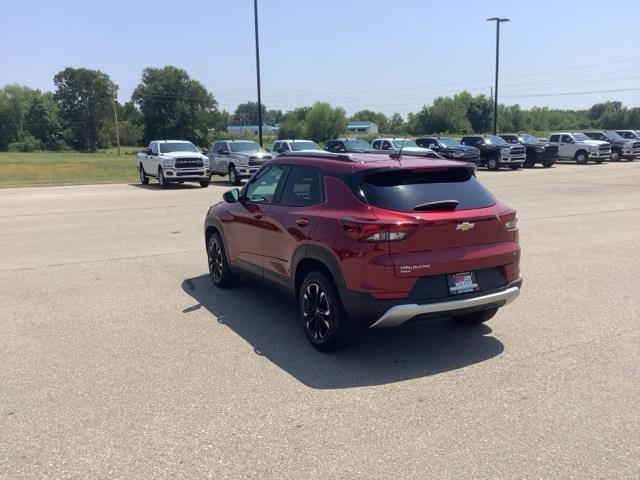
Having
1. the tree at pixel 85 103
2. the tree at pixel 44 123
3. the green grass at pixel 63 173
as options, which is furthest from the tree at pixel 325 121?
the green grass at pixel 63 173

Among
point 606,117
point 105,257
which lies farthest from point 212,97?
point 105,257

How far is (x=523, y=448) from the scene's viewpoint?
11.5 ft

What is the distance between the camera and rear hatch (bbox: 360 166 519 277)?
464 cm

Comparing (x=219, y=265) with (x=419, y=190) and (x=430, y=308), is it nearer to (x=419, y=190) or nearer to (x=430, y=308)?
(x=419, y=190)

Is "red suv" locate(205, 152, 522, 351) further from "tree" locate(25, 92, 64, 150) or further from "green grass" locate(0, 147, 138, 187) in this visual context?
"tree" locate(25, 92, 64, 150)

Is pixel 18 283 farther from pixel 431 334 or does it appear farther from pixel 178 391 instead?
pixel 431 334

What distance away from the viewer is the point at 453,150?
3281cm

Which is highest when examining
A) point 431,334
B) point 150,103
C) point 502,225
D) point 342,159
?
point 150,103

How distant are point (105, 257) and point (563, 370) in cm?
719

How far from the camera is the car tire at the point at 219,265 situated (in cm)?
720

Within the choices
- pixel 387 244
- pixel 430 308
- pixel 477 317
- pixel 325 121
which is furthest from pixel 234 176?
pixel 325 121

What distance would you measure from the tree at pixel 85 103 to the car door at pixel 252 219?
405ft

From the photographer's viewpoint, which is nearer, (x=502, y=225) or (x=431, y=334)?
(x=502, y=225)

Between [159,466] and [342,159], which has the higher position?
[342,159]
